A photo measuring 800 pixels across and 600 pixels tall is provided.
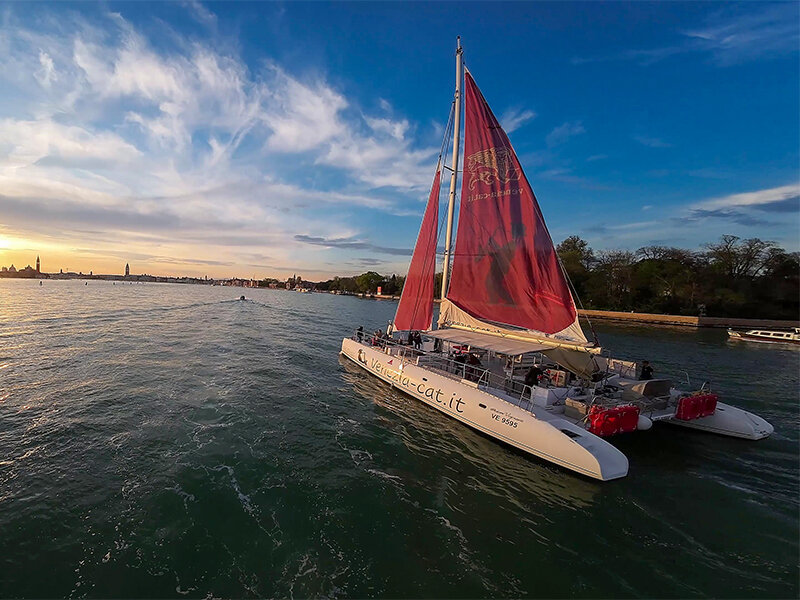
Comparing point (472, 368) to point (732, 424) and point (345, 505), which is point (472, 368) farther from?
point (732, 424)

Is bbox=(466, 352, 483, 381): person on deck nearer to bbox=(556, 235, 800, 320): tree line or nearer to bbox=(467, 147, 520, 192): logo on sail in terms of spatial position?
bbox=(467, 147, 520, 192): logo on sail

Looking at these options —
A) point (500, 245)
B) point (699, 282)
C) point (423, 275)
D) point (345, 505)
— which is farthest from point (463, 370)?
point (699, 282)

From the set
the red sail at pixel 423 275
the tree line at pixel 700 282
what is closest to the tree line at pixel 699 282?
the tree line at pixel 700 282

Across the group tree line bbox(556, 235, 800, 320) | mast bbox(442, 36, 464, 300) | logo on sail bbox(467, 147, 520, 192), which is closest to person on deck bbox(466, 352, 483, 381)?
mast bbox(442, 36, 464, 300)

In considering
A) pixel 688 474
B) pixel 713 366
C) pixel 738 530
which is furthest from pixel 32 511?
pixel 713 366

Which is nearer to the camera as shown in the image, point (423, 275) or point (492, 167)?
point (492, 167)

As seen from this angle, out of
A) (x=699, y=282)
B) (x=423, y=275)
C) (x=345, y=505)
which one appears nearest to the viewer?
(x=345, y=505)

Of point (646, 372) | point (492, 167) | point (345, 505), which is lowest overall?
point (345, 505)
